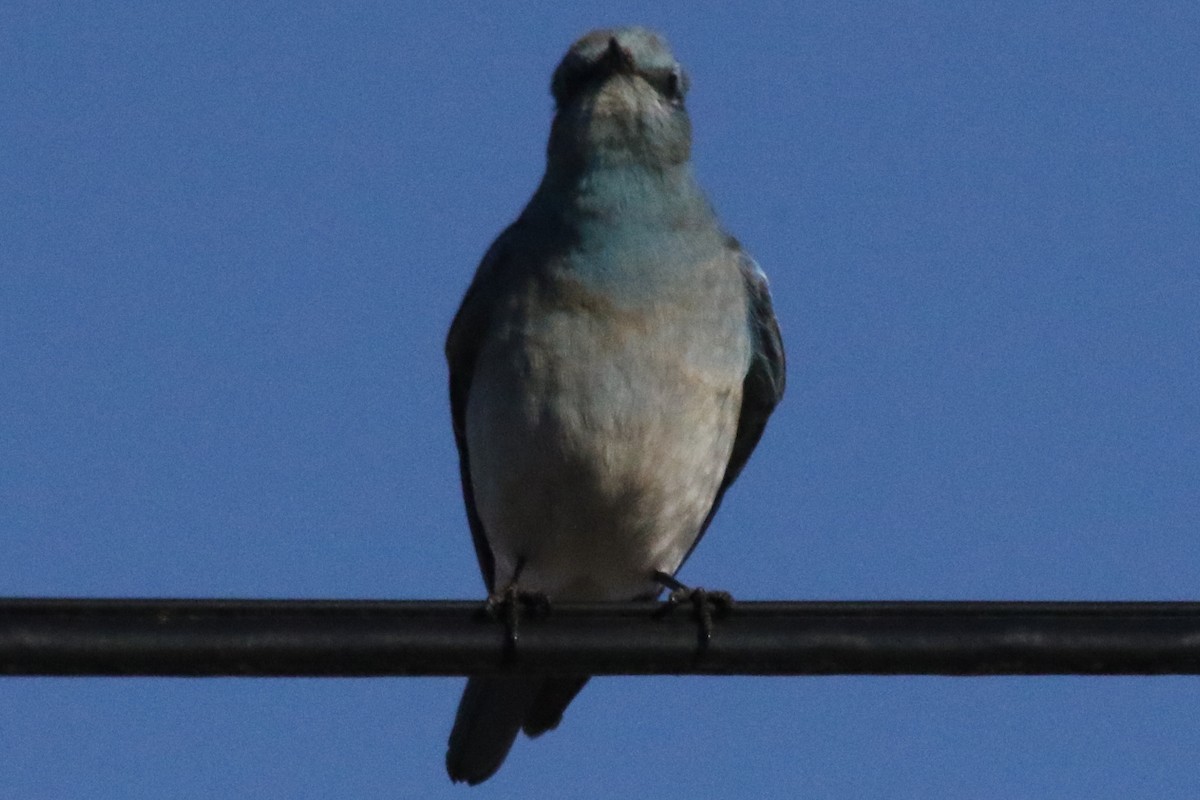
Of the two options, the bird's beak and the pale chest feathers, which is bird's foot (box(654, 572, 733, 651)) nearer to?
the pale chest feathers

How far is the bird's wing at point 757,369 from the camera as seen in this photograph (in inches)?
440

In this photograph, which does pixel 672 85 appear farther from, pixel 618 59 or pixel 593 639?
pixel 593 639

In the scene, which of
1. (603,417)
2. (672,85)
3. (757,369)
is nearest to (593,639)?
(603,417)

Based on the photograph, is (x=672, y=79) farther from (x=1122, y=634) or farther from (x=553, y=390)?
(x=1122, y=634)

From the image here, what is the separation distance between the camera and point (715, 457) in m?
10.7

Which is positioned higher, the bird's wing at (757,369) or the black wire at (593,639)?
the bird's wing at (757,369)

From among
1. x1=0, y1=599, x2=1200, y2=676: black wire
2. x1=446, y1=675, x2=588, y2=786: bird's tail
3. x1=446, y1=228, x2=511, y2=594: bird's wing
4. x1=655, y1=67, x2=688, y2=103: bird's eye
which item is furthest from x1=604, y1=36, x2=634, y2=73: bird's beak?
x1=0, y1=599, x2=1200, y2=676: black wire

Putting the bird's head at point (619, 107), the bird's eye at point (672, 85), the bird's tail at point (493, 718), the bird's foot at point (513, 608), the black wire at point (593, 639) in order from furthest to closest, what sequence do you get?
1. the bird's eye at point (672, 85)
2. the bird's head at point (619, 107)
3. the bird's tail at point (493, 718)
4. the bird's foot at point (513, 608)
5. the black wire at point (593, 639)

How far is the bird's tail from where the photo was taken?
10430 millimetres

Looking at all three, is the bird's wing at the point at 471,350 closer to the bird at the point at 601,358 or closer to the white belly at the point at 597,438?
the bird at the point at 601,358

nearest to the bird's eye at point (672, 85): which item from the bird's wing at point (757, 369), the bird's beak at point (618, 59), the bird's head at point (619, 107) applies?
the bird's head at point (619, 107)

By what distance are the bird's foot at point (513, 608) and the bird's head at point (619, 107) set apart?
291 cm

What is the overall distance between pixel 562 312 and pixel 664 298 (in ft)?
1.51

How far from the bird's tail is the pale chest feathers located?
25.5 inches
